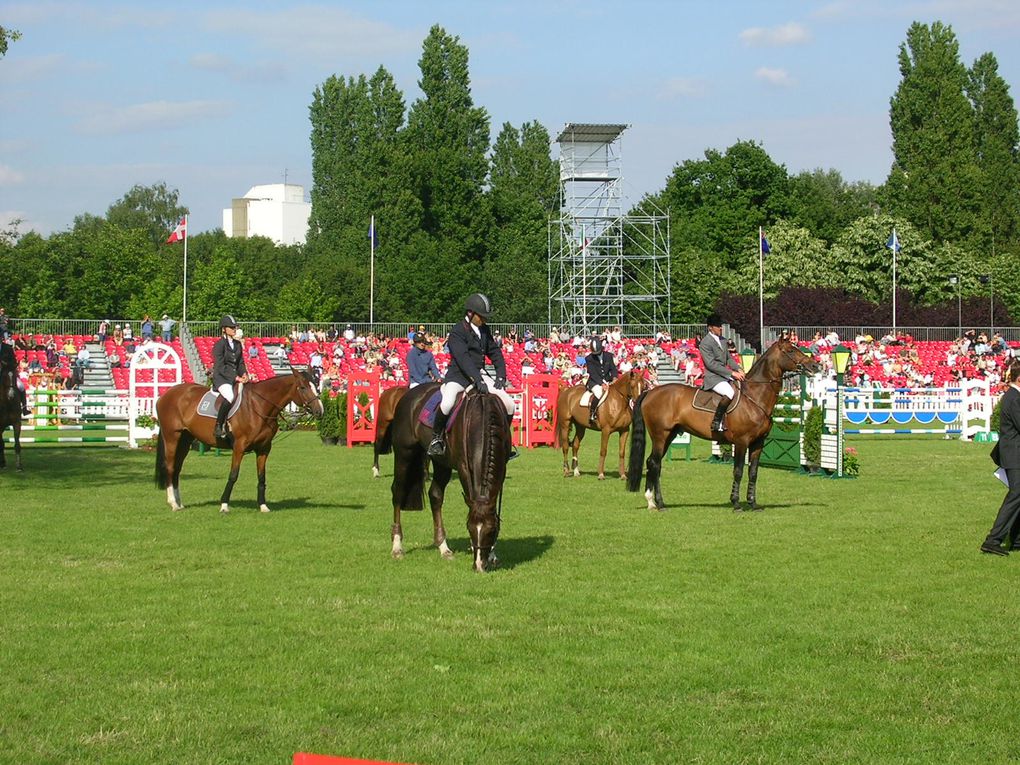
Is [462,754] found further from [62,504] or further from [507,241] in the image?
[507,241]

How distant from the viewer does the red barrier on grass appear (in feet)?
106

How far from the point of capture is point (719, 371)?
57.7 feet

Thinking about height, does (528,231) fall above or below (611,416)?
above

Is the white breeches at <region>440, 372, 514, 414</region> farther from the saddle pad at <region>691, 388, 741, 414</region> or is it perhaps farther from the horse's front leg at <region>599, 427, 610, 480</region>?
the horse's front leg at <region>599, 427, 610, 480</region>

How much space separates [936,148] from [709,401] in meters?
68.0

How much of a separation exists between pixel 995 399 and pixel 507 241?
158 ft

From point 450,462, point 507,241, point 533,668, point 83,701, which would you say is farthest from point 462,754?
point 507,241

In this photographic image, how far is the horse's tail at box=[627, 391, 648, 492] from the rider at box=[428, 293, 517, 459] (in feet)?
20.1

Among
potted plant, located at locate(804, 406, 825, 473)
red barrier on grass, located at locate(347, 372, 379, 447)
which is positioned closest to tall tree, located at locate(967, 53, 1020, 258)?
red barrier on grass, located at locate(347, 372, 379, 447)

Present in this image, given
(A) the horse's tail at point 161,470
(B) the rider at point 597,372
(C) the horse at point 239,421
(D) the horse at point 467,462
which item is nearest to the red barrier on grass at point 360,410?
(B) the rider at point 597,372

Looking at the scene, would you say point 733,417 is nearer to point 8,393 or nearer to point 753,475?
point 753,475

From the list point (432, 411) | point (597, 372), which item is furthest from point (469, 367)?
point (597, 372)

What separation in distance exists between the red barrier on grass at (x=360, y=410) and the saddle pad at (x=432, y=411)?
19606 millimetres

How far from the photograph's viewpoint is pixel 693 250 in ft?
253
